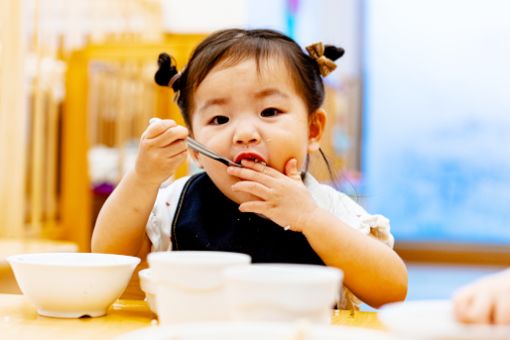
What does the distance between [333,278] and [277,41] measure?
832 millimetres

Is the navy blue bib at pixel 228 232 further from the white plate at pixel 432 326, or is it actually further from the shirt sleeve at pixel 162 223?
the white plate at pixel 432 326

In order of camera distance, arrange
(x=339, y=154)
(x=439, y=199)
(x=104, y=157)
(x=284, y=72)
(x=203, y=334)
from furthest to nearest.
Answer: (x=439, y=199)
(x=339, y=154)
(x=104, y=157)
(x=284, y=72)
(x=203, y=334)

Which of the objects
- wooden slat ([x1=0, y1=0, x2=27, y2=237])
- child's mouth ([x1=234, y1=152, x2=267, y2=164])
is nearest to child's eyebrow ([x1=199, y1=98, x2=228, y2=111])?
child's mouth ([x1=234, y1=152, x2=267, y2=164])

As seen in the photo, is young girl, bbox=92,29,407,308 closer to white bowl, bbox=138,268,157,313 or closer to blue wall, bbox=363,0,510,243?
white bowl, bbox=138,268,157,313

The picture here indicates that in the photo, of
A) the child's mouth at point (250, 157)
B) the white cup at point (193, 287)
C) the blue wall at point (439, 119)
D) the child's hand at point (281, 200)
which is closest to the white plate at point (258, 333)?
the white cup at point (193, 287)

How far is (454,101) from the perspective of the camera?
656 cm

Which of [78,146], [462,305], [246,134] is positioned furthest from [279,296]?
[78,146]

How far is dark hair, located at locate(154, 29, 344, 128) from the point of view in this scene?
1328mm

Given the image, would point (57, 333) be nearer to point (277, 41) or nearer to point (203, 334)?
point (203, 334)

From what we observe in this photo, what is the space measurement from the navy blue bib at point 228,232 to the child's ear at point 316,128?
0.70 feet

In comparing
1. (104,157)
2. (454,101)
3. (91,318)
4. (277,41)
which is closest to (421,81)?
(454,101)

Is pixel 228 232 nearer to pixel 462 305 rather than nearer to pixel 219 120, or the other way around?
pixel 219 120

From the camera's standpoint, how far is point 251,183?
3.67ft

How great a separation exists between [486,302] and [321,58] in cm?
85
